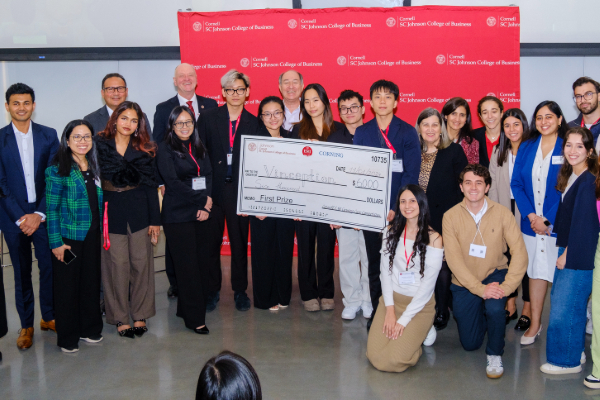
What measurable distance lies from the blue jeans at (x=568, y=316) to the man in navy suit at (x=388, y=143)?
4.34 feet

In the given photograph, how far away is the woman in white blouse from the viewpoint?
346cm

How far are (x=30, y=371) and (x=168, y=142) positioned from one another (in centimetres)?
198

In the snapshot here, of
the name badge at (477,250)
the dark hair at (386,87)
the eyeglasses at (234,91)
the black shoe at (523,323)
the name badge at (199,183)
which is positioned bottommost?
the black shoe at (523,323)

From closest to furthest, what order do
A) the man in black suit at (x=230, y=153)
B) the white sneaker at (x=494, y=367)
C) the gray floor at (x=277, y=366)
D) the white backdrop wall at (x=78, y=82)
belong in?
the gray floor at (x=277, y=366) → the white sneaker at (x=494, y=367) → the man in black suit at (x=230, y=153) → the white backdrop wall at (x=78, y=82)

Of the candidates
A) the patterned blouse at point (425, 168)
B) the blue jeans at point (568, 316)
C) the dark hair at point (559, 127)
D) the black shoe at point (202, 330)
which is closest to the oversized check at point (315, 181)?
the patterned blouse at point (425, 168)

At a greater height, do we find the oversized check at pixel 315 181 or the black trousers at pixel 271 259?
the oversized check at pixel 315 181

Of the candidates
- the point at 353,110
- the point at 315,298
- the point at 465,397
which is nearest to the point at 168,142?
the point at 353,110

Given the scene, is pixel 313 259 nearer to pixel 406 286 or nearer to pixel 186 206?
pixel 406 286

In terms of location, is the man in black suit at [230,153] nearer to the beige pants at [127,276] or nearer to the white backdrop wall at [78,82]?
the beige pants at [127,276]

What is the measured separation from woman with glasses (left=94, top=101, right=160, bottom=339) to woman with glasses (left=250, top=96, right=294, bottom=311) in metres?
0.94

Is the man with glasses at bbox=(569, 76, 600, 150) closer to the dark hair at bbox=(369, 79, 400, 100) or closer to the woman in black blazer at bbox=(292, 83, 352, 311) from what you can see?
the dark hair at bbox=(369, 79, 400, 100)

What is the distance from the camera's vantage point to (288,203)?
4387 millimetres

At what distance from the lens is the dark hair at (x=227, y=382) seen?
1192 mm

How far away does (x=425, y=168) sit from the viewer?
4.18 meters
